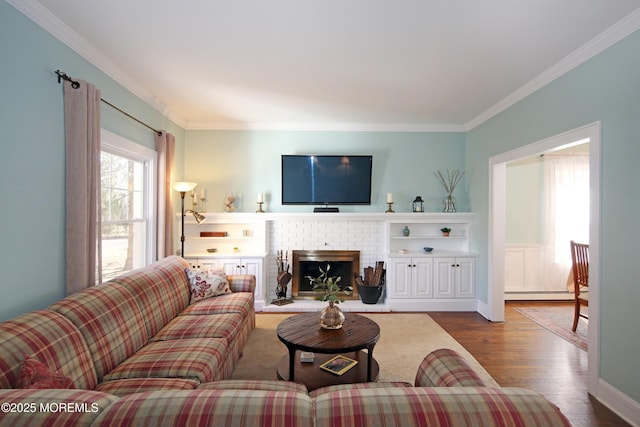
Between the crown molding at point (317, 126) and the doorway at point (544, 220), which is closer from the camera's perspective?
the crown molding at point (317, 126)

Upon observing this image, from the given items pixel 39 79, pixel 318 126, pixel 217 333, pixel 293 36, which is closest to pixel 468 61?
pixel 293 36

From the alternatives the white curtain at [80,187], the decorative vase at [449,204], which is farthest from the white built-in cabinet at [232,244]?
the decorative vase at [449,204]

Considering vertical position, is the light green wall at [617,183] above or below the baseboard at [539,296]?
above

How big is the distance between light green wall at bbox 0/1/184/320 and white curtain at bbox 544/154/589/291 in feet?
20.3

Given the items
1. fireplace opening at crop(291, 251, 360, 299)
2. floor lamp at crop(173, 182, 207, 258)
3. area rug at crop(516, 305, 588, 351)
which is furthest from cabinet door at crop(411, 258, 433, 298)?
floor lamp at crop(173, 182, 207, 258)

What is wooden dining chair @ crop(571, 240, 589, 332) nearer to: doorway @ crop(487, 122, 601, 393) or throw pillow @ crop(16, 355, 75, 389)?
doorway @ crop(487, 122, 601, 393)

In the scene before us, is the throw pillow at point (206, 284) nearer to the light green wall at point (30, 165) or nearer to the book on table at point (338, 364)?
the light green wall at point (30, 165)

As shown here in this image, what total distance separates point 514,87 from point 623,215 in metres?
1.72

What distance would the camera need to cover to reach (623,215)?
2146 millimetres

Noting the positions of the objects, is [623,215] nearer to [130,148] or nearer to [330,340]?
[330,340]

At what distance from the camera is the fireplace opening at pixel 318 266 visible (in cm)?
459

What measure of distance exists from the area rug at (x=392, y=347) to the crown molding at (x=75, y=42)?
2.93 m

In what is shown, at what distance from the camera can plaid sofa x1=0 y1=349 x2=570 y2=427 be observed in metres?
0.78

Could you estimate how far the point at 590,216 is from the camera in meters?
2.43
